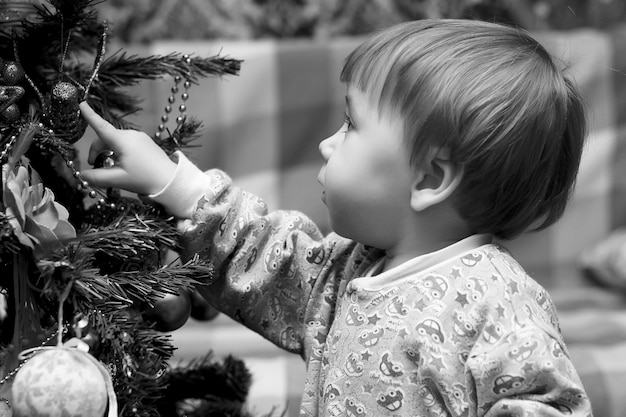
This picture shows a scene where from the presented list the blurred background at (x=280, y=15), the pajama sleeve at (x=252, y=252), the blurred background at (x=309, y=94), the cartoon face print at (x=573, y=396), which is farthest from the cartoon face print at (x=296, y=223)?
the blurred background at (x=280, y=15)

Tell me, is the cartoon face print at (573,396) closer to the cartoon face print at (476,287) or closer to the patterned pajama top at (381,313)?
the patterned pajama top at (381,313)

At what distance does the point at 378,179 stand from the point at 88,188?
0.85ft

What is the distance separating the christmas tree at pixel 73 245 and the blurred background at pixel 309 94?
2.23 ft

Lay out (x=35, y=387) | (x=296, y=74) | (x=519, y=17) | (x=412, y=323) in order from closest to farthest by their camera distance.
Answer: (x=35, y=387) < (x=412, y=323) < (x=296, y=74) < (x=519, y=17)

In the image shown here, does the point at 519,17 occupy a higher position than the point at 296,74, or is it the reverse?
the point at 519,17

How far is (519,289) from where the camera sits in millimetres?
724

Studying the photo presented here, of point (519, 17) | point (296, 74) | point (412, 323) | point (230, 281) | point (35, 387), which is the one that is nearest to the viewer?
point (35, 387)

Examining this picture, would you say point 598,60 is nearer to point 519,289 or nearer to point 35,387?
point 519,289

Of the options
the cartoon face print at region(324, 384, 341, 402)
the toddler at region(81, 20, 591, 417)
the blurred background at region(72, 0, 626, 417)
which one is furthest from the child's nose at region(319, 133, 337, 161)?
the blurred background at region(72, 0, 626, 417)

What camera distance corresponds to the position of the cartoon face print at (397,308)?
2.38 feet

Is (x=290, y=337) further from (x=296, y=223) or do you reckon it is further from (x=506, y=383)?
(x=506, y=383)

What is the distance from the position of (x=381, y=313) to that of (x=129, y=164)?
26 cm

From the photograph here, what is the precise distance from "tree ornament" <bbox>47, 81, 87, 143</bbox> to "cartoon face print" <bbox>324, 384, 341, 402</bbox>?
32 centimetres

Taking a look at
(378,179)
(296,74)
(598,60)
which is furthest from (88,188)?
(598,60)
